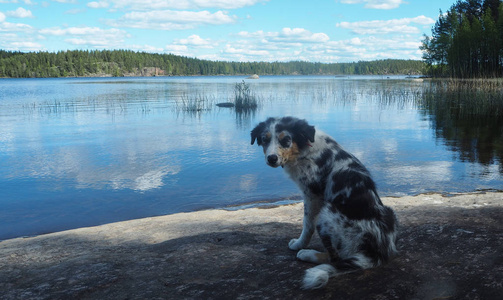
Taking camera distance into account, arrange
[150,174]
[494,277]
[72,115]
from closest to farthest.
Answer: [494,277], [150,174], [72,115]

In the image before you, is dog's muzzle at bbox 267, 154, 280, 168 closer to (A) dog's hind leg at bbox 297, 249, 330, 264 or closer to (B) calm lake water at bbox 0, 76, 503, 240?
(A) dog's hind leg at bbox 297, 249, 330, 264

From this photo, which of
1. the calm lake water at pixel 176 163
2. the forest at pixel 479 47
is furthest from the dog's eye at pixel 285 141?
the forest at pixel 479 47

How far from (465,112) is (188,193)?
22.1m

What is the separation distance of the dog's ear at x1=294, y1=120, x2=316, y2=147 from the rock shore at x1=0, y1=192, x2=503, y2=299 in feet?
4.56

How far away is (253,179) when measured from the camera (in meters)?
11.7

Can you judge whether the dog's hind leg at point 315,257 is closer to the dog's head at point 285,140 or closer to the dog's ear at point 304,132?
the dog's head at point 285,140

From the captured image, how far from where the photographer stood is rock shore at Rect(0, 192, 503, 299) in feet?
11.9

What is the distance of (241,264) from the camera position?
14.4 feet

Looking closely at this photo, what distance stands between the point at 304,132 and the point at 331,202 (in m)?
0.94

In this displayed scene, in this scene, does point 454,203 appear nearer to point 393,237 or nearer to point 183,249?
point 393,237

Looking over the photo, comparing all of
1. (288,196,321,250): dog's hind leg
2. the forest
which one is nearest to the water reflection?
(288,196,321,250): dog's hind leg

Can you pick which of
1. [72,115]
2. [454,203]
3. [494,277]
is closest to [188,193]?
[454,203]

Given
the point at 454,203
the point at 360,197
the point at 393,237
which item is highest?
the point at 360,197

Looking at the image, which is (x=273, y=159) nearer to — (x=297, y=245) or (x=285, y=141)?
(x=285, y=141)
